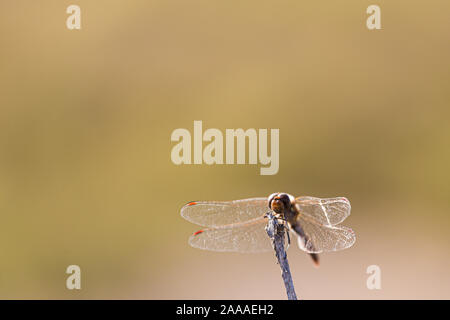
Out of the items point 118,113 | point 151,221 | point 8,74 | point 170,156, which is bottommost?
point 151,221

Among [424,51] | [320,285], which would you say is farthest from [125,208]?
[424,51]

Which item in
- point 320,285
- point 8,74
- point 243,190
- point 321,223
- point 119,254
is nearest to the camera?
point 321,223

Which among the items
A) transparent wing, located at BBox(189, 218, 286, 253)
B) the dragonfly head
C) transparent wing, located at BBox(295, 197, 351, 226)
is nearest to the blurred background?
transparent wing, located at BBox(189, 218, 286, 253)

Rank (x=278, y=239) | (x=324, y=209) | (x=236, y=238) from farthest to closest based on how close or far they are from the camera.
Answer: (x=236, y=238), (x=324, y=209), (x=278, y=239)

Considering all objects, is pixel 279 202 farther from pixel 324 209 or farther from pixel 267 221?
pixel 324 209

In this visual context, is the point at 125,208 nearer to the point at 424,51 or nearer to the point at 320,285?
the point at 320,285

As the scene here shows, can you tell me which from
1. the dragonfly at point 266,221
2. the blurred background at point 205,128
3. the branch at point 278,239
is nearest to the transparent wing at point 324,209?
the dragonfly at point 266,221

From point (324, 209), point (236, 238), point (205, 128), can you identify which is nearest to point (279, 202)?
point (324, 209)
